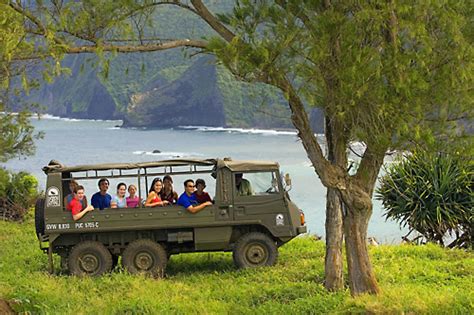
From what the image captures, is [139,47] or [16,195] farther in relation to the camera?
[16,195]

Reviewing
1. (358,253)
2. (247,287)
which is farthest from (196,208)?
(358,253)

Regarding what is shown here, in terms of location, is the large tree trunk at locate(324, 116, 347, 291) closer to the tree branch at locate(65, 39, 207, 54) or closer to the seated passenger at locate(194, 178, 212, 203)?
the seated passenger at locate(194, 178, 212, 203)

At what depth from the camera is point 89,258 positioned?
47.2 ft

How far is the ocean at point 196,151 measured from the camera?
37847mm

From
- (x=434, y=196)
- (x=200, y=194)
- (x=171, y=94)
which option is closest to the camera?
(x=200, y=194)

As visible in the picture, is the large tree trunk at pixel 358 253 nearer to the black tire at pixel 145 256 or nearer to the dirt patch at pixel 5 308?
the black tire at pixel 145 256

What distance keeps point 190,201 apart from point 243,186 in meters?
1.07

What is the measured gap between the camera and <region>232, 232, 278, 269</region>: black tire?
47.2 feet

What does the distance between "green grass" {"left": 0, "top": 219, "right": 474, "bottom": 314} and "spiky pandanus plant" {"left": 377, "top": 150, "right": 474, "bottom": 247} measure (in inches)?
70.3

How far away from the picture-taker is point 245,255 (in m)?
14.4

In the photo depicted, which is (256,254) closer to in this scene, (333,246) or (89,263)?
(333,246)

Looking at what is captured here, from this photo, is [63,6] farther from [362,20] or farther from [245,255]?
[245,255]

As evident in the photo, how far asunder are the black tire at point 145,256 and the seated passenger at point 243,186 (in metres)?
1.90

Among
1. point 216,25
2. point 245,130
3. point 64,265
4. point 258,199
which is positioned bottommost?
point 64,265
